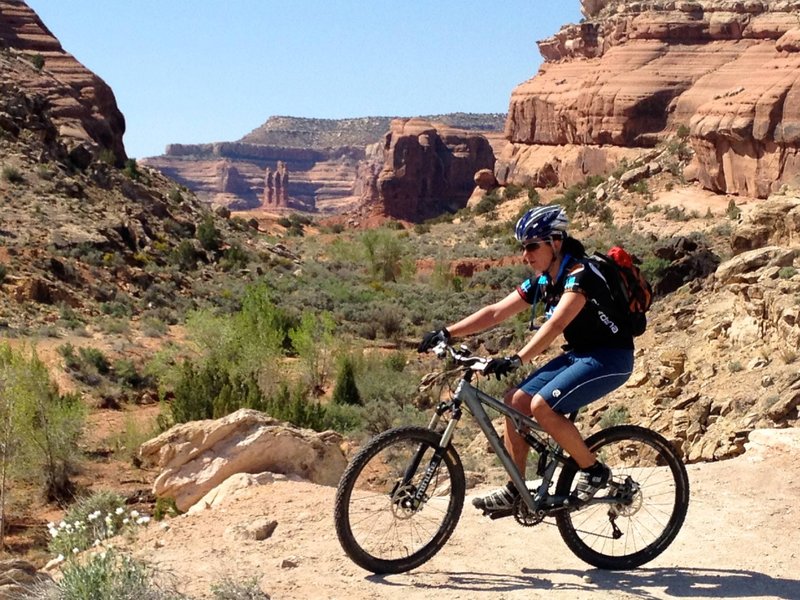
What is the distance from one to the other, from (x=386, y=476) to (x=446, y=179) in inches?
3160

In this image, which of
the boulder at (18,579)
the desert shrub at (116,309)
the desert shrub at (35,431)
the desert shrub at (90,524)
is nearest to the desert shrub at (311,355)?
the desert shrub at (35,431)

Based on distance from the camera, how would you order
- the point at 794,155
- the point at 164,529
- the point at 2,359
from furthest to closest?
1. the point at 794,155
2. the point at 2,359
3. the point at 164,529

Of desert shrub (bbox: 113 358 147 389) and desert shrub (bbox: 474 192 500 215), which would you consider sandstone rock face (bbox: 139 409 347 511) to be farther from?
desert shrub (bbox: 474 192 500 215)

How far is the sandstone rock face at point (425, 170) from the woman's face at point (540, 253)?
256ft

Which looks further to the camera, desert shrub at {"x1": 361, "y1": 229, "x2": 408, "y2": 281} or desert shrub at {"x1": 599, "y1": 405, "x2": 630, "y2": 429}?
desert shrub at {"x1": 361, "y1": 229, "x2": 408, "y2": 281}

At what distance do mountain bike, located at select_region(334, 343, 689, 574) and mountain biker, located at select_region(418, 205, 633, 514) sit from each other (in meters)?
0.07

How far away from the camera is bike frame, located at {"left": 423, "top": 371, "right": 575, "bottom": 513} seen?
4.68 meters

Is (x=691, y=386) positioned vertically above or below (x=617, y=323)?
below

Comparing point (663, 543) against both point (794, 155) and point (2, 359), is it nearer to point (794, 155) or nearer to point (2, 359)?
point (2, 359)

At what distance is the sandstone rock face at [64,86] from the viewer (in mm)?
39625

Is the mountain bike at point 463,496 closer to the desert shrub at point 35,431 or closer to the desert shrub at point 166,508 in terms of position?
the desert shrub at point 166,508

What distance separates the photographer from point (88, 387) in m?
18.4

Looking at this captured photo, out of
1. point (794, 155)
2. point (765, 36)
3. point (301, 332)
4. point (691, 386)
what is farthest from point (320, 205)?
point (691, 386)

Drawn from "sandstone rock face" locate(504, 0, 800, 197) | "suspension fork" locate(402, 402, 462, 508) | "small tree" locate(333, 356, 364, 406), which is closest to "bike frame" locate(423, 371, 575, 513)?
"suspension fork" locate(402, 402, 462, 508)
